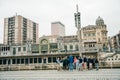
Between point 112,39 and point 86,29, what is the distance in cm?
1662

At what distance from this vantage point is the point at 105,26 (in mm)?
88375

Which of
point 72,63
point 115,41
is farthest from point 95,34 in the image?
point 72,63

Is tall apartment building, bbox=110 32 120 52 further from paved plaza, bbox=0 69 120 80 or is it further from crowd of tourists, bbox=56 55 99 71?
paved plaza, bbox=0 69 120 80

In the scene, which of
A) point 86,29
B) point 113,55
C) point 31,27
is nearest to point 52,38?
point 86,29

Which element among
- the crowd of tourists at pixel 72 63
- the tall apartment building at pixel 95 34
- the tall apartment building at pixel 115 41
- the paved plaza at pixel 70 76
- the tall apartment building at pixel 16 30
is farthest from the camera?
the tall apartment building at pixel 16 30

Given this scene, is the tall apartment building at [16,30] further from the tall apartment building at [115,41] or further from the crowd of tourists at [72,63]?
the crowd of tourists at [72,63]

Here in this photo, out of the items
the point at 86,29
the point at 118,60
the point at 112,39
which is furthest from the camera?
the point at 112,39

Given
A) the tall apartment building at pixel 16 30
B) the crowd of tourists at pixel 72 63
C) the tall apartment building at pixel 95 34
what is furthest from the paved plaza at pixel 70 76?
the tall apartment building at pixel 16 30

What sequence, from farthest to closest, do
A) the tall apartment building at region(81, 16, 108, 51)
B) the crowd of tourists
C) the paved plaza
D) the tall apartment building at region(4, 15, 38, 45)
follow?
the tall apartment building at region(4, 15, 38, 45)
the tall apartment building at region(81, 16, 108, 51)
the crowd of tourists
the paved plaza

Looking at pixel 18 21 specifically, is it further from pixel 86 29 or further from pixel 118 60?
pixel 118 60

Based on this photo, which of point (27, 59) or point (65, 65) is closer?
point (65, 65)

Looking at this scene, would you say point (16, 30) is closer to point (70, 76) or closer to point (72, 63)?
point (72, 63)

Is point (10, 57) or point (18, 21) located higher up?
point (18, 21)

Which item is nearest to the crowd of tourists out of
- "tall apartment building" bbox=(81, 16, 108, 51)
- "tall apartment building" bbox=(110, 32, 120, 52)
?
"tall apartment building" bbox=(81, 16, 108, 51)
